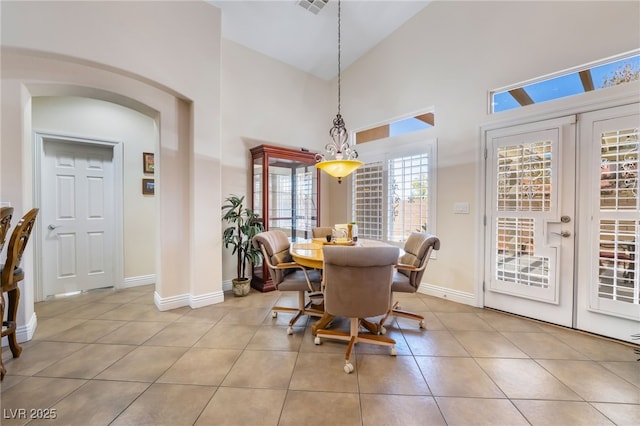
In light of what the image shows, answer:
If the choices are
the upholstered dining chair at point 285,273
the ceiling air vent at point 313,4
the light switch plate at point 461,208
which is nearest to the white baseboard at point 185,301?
the upholstered dining chair at point 285,273

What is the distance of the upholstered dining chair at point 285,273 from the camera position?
2488 millimetres

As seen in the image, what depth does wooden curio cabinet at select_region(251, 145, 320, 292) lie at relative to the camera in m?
3.79

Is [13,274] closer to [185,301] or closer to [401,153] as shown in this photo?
[185,301]

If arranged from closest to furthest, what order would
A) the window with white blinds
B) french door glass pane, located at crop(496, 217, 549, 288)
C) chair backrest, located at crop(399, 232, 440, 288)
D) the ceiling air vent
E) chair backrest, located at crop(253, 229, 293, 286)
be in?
chair backrest, located at crop(399, 232, 440, 288) → chair backrest, located at crop(253, 229, 293, 286) → french door glass pane, located at crop(496, 217, 549, 288) → the ceiling air vent → the window with white blinds

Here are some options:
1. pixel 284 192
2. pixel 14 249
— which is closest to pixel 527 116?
pixel 284 192

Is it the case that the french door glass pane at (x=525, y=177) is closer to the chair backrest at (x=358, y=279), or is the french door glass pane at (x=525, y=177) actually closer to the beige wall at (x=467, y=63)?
the beige wall at (x=467, y=63)

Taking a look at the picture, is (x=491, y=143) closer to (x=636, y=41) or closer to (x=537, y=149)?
(x=537, y=149)

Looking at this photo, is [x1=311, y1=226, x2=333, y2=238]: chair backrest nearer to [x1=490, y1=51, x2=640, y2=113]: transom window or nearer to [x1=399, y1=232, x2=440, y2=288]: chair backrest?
[x1=399, y1=232, x2=440, y2=288]: chair backrest

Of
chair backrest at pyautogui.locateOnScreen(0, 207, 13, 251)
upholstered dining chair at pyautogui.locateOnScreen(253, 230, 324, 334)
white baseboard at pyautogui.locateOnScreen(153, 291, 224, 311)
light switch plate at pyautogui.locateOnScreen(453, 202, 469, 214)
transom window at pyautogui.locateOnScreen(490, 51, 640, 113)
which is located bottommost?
white baseboard at pyautogui.locateOnScreen(153, 291, 224, 311)

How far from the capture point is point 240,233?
364 centimetres

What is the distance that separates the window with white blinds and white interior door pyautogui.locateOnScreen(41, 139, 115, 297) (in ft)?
12.6

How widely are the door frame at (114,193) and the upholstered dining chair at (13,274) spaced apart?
1576 mm

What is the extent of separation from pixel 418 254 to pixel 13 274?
319 centimetres

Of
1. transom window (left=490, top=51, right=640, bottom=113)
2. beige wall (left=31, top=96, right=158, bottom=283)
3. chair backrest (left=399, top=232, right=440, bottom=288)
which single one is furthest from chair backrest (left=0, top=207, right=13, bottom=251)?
transom window (left=490, top=51, right=640, bottom=113)
